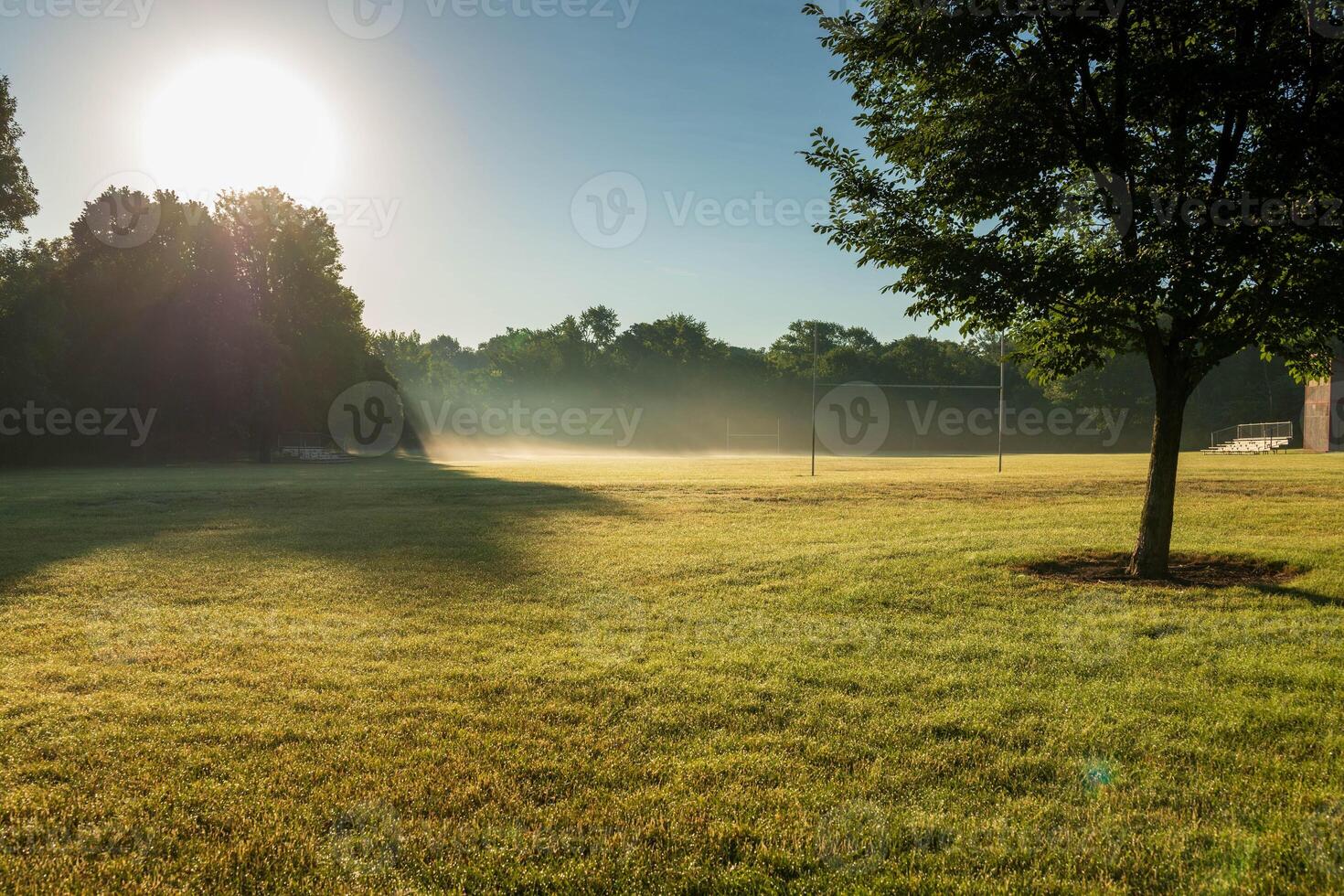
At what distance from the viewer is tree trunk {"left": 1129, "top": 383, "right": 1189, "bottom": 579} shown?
28.7 ft

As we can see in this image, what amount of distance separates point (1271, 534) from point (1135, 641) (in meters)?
7.28

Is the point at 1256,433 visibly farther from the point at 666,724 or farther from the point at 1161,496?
the point at 666,724

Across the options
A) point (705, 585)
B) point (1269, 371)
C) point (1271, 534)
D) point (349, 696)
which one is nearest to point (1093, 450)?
point (1269, 371)

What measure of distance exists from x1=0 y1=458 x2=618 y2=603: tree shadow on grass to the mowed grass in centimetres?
34

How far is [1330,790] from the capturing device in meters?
3.70

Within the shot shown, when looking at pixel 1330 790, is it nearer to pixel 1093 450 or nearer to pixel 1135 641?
pixel 1135 641

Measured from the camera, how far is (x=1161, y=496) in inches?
349

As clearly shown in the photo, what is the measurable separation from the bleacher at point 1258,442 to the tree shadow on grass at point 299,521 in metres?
45.4

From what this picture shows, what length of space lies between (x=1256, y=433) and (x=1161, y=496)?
62134 mm

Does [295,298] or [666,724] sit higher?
[295,298]

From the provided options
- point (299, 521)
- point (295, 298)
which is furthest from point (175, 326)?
point (299, 521)

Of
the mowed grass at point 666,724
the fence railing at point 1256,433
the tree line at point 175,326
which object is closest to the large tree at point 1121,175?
the mowed grass at point 666,724

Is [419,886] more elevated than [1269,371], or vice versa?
[1269,371]

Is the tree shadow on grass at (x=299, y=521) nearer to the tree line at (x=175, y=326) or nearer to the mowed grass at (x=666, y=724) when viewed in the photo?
the mowed grass at (x=666, y=724)
